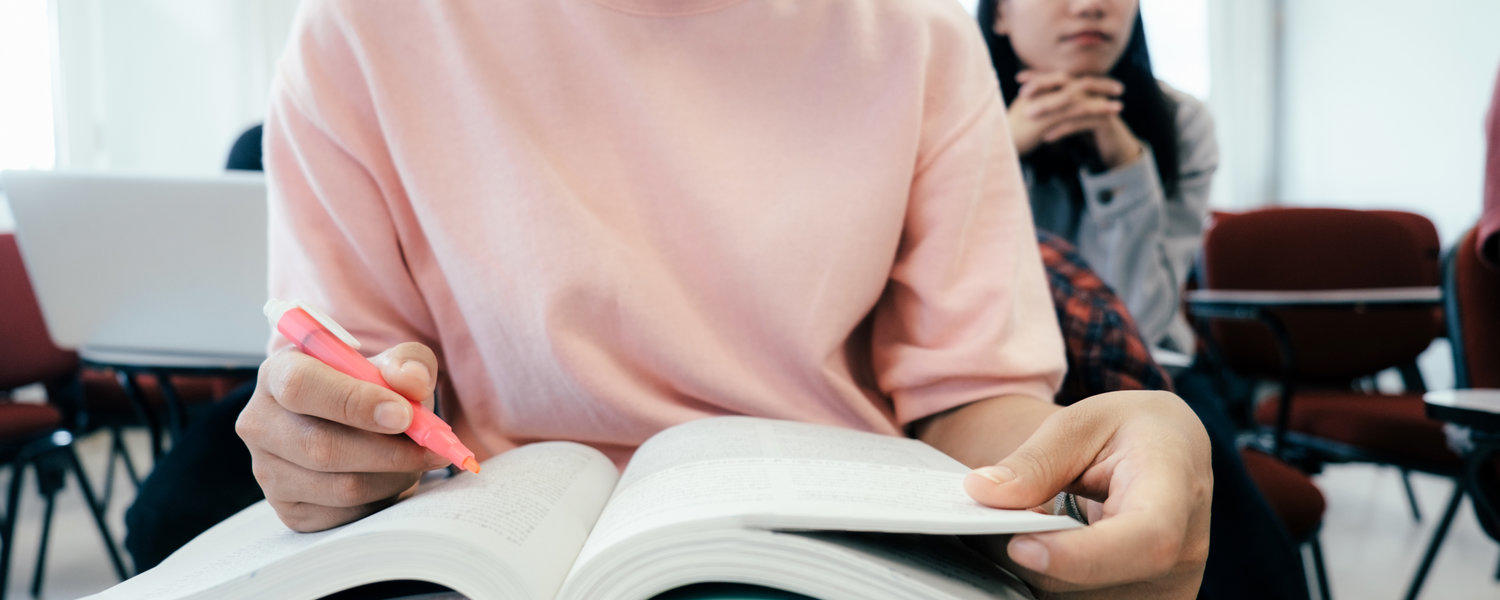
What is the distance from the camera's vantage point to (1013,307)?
634 mm

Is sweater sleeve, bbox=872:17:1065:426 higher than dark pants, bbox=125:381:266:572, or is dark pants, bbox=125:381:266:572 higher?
sweater sleeve, bbox=872:17:1065:426

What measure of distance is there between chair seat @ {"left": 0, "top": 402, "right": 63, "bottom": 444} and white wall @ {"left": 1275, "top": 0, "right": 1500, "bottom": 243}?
158 inches

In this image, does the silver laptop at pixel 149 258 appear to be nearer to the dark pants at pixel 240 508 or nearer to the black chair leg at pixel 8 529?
the dark pants at pixel 240 508

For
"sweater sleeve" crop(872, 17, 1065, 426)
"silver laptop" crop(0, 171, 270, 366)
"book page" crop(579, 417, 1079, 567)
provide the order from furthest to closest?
"silver laptop" crop(0, 171, 270, 366) < "sweater sleeve" crop(872, 17, 1065, 426) < "book page" crop(579, 417, 1079, 567)

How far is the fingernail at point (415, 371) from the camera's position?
0.44 metres

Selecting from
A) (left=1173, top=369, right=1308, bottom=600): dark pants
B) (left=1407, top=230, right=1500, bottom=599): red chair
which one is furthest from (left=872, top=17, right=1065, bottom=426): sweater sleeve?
(left=1407, top=230, right=1500, bottom=599): red chair

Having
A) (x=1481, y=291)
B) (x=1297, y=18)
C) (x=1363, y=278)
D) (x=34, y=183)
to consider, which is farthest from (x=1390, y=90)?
→ (x=34, y=183)

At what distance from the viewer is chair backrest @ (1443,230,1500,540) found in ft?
4.17

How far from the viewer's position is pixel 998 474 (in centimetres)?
37

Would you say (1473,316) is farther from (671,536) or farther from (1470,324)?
(671,536)

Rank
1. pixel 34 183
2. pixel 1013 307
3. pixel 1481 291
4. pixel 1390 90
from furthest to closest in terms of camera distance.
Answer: pixel 1390 90, pixel 1481 291, pixel 34 183, pixel 1013 307

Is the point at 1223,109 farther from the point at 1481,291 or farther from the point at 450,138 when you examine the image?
the point at 450,138

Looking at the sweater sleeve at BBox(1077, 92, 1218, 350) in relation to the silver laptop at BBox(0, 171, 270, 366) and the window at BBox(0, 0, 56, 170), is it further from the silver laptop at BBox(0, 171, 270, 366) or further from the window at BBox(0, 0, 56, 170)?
the window at BBox(0, 0, 56, 170)

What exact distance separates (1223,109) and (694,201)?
4.72 m
